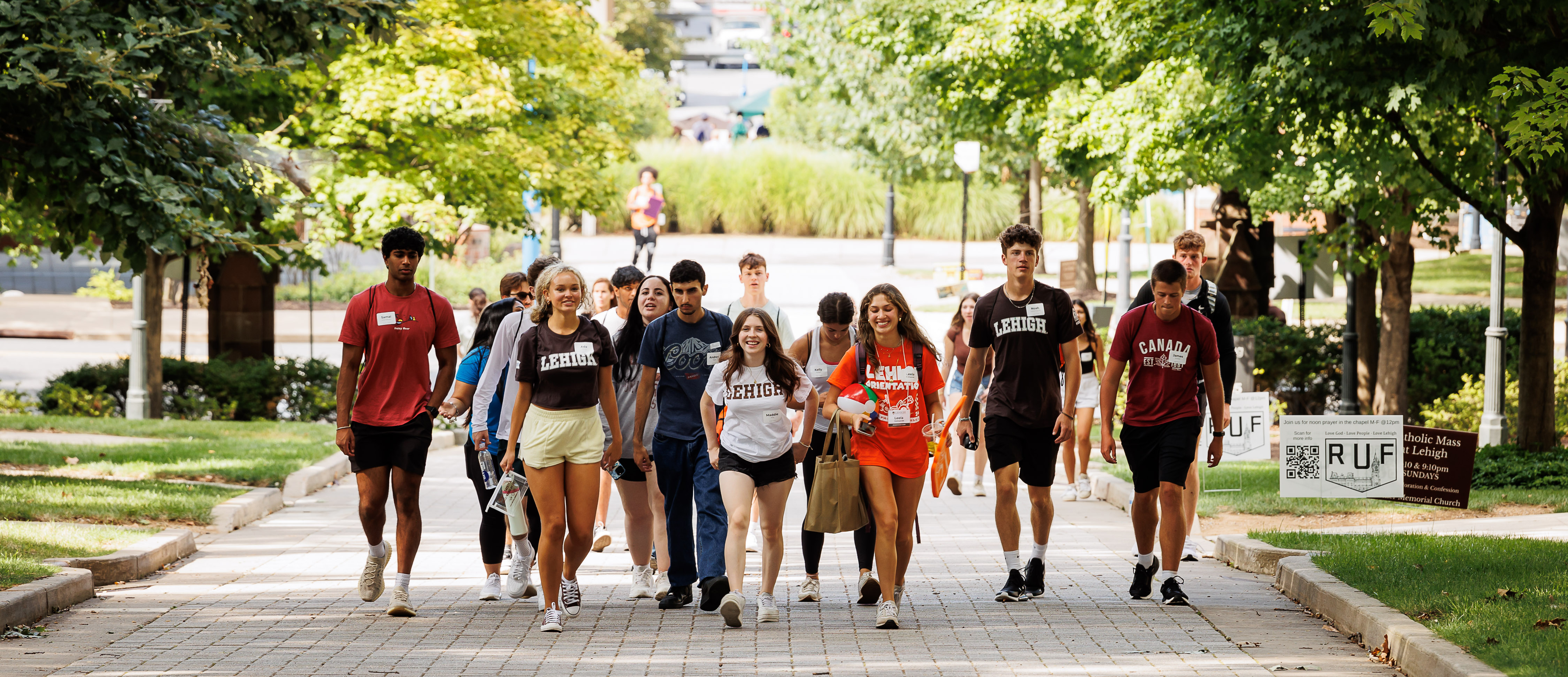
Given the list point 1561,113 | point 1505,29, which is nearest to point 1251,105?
point 1505,29

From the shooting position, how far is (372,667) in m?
6.66

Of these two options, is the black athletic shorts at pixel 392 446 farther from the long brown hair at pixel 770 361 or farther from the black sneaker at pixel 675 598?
the long brown hair at pixel 770 361

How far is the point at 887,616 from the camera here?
7.54 metres

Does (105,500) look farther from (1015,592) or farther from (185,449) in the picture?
(1015,592)

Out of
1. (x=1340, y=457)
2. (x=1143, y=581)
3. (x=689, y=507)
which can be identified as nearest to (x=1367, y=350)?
(x=1340, y=457)

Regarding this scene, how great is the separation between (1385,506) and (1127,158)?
7.20 meters

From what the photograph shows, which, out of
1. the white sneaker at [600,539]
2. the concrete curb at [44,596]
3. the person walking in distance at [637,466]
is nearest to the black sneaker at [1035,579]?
the person walking in distance at [637,466]

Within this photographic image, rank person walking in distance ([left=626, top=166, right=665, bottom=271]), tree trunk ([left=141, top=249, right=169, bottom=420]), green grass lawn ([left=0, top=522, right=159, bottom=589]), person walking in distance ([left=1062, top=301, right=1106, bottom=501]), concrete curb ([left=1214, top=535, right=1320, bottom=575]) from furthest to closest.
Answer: person walking in distance ([left=626, top=166, right=665, bottom=271]) → tree trunk ([left=141, top=249, right=169, bottom=420]) → person walking in distance ([left=1062, top=301, right=1106, bottom=501]) → concrete curb ([left=1214, top=535, right=1320, bottom=575]) → green grass lawn ([left=0, top=522, right=159, bottom=589])

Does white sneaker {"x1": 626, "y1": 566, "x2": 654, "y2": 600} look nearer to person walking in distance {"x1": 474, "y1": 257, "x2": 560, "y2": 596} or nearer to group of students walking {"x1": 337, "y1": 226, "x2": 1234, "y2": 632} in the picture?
group of students walking {"x1": 337, "y1": 226, "x2": 1234, "y2": 632}

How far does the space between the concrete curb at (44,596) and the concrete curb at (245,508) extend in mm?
2755

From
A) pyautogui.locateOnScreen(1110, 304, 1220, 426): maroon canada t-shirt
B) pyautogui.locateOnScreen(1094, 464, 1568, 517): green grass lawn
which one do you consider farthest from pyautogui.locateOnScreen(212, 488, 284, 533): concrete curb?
pyautogui.locateOnScreen(1094, 464, 1568, 517): green grass lawn

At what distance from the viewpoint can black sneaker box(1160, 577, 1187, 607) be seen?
8273 millimetres

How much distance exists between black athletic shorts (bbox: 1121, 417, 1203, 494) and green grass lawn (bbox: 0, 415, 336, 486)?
8.40 m

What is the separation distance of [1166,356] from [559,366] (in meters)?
3.12
